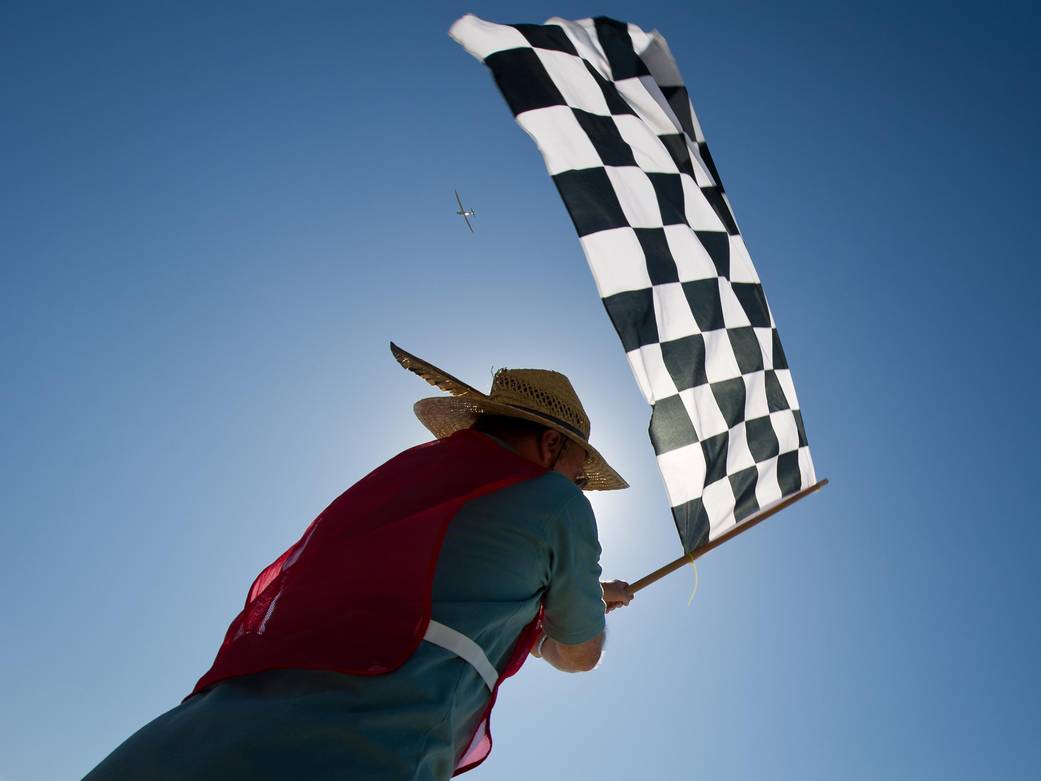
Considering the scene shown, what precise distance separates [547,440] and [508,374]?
0.26 m

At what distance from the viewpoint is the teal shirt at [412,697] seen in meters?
1.11

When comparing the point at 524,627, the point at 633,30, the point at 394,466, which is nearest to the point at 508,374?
the point at 394,466

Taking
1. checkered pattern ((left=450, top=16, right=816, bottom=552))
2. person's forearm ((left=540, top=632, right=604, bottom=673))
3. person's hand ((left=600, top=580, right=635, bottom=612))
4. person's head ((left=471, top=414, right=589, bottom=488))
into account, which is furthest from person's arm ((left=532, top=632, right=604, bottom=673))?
checkered pattern ((left=450, top=16, right=816, bottom=552))

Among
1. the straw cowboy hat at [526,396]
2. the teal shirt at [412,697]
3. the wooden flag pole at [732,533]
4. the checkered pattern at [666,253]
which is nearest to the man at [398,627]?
the teal shirt at [412,697]

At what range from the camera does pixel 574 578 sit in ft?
5.71

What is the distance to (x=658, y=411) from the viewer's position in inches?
129

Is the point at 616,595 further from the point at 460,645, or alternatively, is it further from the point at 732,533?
the point at 460,645

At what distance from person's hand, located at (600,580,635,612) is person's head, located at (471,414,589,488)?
105 centimetres

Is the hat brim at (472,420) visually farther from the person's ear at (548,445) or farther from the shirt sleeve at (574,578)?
the shirt sleeve at (574,578)

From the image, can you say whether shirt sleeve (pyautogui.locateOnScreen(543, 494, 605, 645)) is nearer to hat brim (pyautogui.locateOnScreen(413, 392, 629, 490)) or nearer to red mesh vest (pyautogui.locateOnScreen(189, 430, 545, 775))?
red mesh vest (pyautogui.locateOnScreen(189, 430, 545, 775))

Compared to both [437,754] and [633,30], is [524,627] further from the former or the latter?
[633,30]

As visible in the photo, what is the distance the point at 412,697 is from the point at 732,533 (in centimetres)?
260

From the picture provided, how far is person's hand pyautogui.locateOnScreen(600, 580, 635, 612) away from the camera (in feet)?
9.84

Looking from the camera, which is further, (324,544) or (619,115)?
(619,115)
